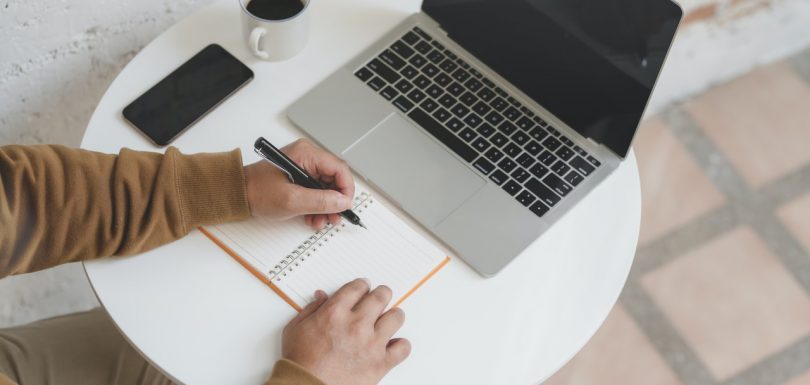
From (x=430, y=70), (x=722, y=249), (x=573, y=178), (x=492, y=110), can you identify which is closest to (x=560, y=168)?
(x=573, y=178)

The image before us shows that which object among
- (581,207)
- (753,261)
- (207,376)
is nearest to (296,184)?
(207,376)

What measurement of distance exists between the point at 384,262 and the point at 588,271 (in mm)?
247

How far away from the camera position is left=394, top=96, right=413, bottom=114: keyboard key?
1113mm

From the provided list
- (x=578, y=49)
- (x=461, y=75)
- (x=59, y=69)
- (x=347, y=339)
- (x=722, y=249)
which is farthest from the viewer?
(x=722, y=249)

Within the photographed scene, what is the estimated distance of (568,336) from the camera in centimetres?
98

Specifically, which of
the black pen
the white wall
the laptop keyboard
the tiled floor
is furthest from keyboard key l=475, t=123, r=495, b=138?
the tiled floor

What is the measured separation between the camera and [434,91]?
1.13m

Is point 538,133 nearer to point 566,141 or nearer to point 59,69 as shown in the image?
point 566,141

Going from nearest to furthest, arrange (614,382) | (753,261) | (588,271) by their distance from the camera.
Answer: (588,271) < (614,382) < (753,261)

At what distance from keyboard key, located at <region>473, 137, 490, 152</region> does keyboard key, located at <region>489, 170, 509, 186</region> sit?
38mm

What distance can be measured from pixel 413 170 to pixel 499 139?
0.40 feet

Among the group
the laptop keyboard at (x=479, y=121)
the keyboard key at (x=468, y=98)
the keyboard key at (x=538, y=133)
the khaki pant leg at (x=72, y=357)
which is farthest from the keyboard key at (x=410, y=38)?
the khaki pant leg at (x=72, y=357)

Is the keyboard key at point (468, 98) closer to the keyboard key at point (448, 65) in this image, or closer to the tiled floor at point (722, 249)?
the keyboard key at point (448, 65)

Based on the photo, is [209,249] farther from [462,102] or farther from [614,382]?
[614,382]
